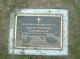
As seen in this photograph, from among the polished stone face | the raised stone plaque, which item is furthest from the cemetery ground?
the polished stone face

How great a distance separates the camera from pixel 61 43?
615 centimetres

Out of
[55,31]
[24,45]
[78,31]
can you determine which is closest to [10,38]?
[24,45]

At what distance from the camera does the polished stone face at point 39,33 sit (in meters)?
6.16

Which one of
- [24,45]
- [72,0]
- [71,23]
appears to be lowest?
[24,45]

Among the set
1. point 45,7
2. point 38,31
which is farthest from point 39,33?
point 45,7

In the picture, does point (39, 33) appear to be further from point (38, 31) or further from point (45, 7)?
point (45, 7)

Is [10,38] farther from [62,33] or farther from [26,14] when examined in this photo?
[62,33]

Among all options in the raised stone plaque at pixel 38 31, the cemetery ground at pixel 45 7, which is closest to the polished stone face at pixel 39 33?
the raised stone plaque at pixel 38 31

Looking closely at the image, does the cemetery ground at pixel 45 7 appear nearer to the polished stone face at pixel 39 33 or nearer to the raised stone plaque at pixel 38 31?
the raised stone plaque at pixel 38 31

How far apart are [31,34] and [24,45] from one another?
23 cm

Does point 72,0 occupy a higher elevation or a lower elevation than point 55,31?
higher

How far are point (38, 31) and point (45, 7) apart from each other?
46cm

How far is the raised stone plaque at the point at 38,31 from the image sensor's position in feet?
20.2

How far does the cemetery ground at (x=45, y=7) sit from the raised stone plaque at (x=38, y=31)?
0.08 metres
